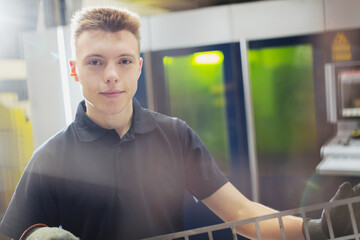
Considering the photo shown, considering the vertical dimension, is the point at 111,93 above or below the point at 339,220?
above

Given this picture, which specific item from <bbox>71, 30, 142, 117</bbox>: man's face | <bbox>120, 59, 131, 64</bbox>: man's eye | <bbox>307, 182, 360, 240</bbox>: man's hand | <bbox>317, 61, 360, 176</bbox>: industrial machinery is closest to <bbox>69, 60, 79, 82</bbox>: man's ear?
<bbox>71, 30, 142, 117</bbox>: man's face

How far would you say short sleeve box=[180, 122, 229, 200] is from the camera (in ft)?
3.86

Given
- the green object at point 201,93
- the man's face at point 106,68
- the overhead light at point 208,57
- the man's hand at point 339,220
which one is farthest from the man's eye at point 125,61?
the man's hand at point 339,220

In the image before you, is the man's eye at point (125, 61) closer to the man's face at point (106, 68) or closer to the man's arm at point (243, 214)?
the man's face at point (106, 68)

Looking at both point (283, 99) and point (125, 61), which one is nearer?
point (125, 61)

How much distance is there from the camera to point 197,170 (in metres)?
1.18

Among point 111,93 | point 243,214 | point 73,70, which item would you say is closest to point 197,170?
point 243,214

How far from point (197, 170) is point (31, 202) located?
1.58ft

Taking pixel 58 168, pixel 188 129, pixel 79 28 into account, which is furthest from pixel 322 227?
pixel 79 28

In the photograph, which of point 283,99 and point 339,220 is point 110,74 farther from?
point 283,99

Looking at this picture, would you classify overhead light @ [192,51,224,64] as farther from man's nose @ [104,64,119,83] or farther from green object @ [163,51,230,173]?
man's nose @ [104,64,119,83]

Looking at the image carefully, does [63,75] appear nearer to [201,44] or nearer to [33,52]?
[33,52]

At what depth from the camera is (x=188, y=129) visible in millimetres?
1201

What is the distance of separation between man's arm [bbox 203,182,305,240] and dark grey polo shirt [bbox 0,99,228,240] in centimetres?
3
